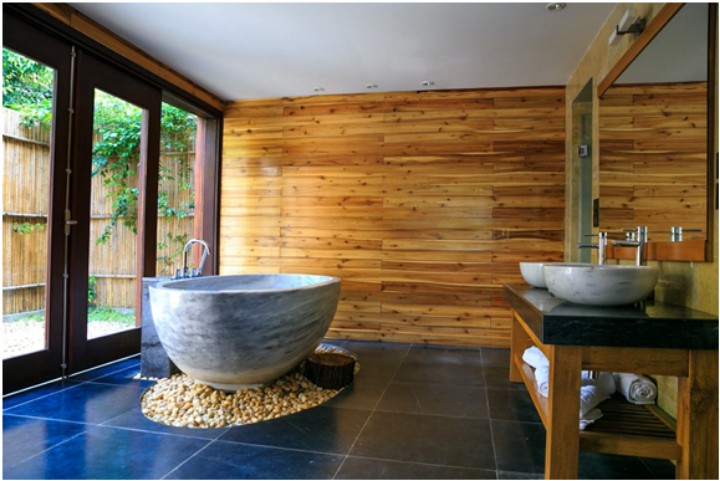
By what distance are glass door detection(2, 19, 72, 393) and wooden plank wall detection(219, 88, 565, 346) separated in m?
1.84

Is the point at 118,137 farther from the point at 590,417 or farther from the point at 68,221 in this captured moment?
the point at 590,417

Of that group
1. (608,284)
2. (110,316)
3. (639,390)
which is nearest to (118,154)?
(110,316)

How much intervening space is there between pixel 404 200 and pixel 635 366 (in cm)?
277

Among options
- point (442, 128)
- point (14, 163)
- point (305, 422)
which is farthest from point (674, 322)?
point (14, 163)

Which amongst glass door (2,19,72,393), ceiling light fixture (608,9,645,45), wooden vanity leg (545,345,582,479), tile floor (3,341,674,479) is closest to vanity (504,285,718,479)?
wooden vanity leg (545,345,582,479)

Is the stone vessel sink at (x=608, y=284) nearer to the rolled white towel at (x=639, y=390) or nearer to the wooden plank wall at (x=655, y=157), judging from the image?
the wooden plank wall at (x=655, y=157)

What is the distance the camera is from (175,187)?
4.08m

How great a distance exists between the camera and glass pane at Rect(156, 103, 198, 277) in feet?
12.6

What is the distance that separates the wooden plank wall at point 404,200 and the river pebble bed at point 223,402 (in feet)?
5.20

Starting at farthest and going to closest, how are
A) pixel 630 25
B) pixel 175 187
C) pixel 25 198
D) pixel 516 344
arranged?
pixel 175 187, pixel 516 344, pixel 25 198, pixel 630 25

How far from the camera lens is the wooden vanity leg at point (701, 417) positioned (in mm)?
1489

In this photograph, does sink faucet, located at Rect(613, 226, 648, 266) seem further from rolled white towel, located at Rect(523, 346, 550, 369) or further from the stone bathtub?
the stone bathtub

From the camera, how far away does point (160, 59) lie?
3533 mm

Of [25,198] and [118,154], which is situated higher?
[118,154]
